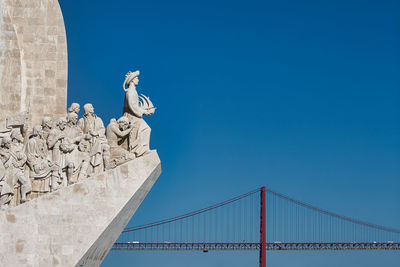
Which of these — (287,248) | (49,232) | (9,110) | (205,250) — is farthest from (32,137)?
(287,248)

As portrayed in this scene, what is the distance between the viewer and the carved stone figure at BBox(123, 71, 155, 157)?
507 inches

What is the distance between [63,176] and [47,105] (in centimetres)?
137

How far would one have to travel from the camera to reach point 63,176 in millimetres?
12406

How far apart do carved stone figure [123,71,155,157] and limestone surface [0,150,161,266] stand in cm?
57

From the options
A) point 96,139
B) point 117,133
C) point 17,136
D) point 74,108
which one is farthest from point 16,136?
point 117,133

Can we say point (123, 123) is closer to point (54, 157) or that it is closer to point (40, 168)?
point (54, 157)

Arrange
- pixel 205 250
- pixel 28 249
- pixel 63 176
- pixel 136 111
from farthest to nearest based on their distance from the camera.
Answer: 1. pixel 205 250
2. pixel 136 111
3. pixel 63 176
4. pixel 28 249

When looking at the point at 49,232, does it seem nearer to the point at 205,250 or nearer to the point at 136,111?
the point at 136,111

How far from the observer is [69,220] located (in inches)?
460

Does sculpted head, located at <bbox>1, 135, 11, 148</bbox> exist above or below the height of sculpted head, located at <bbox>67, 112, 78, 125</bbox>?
below

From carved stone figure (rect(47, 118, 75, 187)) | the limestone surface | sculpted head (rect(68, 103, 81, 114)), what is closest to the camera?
the limestone surface

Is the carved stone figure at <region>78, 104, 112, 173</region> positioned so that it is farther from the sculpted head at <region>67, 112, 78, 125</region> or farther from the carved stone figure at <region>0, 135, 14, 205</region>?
the carved stone figure at <region>0, 135, 14, 205</region>

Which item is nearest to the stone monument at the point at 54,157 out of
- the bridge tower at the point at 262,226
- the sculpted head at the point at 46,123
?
the sculpted head at the point at 46,123

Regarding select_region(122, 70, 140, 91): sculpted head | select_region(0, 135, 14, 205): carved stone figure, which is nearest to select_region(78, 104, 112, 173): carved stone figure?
select_region(122, 70, 140, 91): sculpted head
